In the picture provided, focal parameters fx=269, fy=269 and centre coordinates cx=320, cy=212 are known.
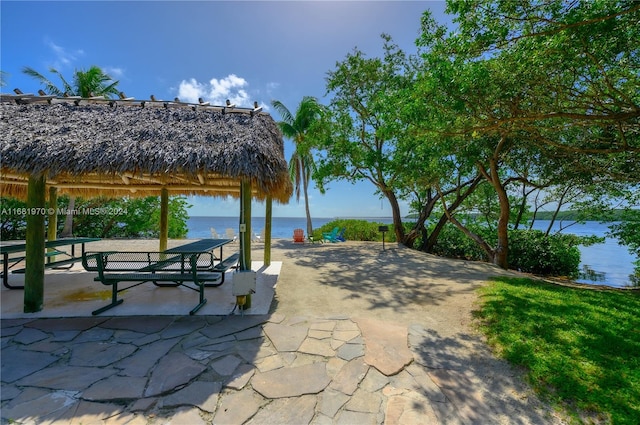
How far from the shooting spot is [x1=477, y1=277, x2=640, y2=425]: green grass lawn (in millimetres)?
2576

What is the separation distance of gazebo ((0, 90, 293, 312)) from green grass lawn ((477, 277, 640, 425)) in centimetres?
421

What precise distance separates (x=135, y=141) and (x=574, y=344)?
7.35 m

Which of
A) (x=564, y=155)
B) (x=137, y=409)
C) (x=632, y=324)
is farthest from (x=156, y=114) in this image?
(x=564, y=155)

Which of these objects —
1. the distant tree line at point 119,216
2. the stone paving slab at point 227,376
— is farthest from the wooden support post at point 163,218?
the distant tree line at point 119,216

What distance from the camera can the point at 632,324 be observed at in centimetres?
422

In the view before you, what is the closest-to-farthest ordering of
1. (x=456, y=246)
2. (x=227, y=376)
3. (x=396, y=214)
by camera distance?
(x=227, y=376)
(x=456, y=246)
(x=396, y=214)

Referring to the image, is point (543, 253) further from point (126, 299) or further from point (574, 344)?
point (126, 299)

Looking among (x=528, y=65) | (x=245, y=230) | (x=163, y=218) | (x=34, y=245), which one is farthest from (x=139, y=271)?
(x=528, y=65)

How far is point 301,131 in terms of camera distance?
19703 mm

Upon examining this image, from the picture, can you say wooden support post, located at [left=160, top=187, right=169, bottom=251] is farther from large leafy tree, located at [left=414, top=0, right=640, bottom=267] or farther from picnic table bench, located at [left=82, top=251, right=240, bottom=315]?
large leafy tree, located at [left=414, top=0, right=640, bottom=267]

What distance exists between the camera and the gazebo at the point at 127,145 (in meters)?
4.33

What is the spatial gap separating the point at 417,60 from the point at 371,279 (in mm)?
11312

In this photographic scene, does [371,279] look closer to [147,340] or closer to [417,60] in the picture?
[147,340]

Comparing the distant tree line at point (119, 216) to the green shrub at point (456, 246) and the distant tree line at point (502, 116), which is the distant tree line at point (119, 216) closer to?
the distant tree line at point (502, 116)
